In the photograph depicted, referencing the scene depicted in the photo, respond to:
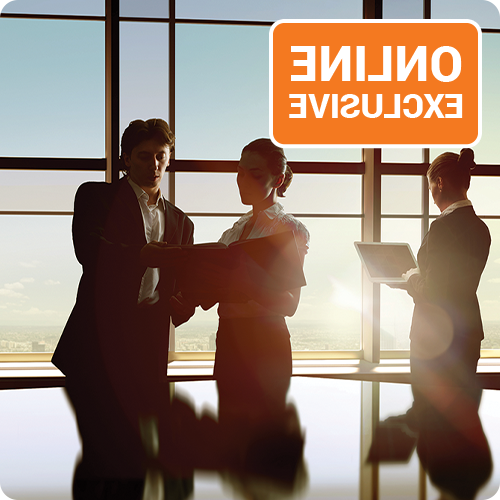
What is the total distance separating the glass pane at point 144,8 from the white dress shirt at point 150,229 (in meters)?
4.60

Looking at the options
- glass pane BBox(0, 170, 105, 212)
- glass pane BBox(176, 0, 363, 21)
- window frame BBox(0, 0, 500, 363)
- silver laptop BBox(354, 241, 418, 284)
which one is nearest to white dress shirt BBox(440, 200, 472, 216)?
silver laptop BBox(354, 241, 418, 284)

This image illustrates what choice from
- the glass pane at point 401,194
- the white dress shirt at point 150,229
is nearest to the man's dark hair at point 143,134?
the white dress shirt at point 150,229

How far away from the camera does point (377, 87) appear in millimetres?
5652

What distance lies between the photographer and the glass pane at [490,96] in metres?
5.90

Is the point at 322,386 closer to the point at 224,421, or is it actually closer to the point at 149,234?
the point at 224,421

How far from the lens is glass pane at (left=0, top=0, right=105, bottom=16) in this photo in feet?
18.8

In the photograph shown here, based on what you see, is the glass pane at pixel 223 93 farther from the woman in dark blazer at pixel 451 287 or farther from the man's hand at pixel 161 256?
the man's hand at pixel 161 256

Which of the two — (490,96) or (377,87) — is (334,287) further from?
(490,96)

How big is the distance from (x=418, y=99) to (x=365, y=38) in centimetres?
91

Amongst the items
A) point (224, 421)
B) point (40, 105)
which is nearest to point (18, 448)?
point (224, 421)

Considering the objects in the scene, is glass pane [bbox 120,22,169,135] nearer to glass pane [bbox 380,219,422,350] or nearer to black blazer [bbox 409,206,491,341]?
glass pane [bbox 380,219,422,350]

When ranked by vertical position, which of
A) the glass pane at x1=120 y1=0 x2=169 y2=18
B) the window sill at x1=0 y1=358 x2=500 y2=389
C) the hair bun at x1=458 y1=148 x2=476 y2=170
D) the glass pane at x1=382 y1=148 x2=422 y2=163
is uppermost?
the glass pane at x1=120 y1=0 x2=169 y2=18

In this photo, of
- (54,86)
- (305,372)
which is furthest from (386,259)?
(54,86)

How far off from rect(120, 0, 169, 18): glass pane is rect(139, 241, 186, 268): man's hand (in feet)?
16.3
